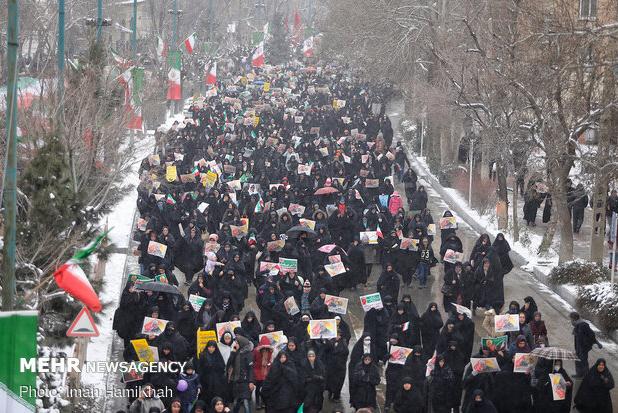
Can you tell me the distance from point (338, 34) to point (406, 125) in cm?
740

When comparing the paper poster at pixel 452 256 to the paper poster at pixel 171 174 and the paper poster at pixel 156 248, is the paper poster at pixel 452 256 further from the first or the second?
the paper poster at pixel 171 174

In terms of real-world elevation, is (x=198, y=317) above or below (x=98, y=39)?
below

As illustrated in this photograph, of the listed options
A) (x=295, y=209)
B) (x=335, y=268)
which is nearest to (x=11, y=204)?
(x=335, y=268)

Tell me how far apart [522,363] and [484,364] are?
1.49ft

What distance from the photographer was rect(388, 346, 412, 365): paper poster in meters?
14.8

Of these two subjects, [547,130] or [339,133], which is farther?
[339,133]

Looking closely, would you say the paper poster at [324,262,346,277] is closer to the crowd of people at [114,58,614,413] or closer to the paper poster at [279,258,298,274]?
the crowd of people at [114,58,614,413]

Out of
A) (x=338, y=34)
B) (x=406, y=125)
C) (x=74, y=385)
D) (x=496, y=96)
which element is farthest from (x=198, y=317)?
(x=338, y=34)

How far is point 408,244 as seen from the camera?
2205cm

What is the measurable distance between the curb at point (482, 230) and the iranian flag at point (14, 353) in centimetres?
1204

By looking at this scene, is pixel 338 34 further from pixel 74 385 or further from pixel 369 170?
pixel 74 385

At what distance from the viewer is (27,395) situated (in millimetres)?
9742

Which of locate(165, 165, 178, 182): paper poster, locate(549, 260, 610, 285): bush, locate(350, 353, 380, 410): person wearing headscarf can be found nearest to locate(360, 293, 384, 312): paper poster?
locate(350, 353, 380, 410): person wearing headscarf

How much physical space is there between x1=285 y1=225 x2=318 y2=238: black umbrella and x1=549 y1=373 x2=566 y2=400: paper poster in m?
7.99
